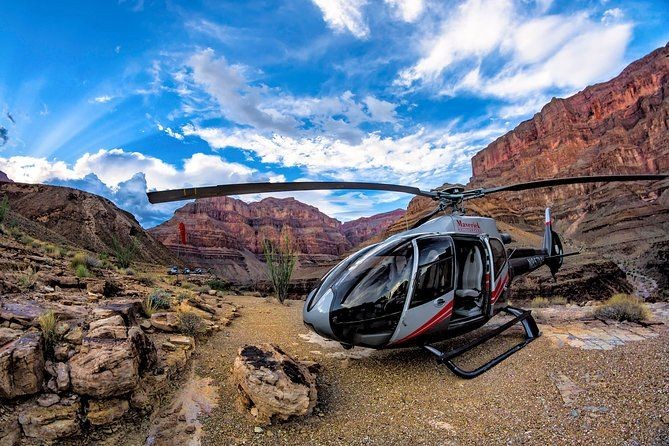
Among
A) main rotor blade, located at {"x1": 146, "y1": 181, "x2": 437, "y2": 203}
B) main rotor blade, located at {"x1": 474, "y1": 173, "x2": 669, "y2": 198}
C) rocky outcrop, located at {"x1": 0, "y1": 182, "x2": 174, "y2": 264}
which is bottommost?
main rotor blade, located at {"x1": 474, "y1": 173, "x2": 669, "y2": 198}

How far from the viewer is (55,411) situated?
10.7 ft

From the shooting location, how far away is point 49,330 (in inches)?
157

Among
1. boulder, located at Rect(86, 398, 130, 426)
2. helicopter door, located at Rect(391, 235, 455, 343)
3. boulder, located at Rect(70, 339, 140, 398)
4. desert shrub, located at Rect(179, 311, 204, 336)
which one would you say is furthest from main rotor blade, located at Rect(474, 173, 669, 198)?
boulder, located at Rect(86, 398, 130, 426)

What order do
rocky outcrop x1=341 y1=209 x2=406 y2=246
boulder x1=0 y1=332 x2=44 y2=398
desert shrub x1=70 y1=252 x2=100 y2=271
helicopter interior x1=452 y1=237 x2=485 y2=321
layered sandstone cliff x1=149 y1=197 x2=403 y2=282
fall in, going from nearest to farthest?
boulder x1=0 y1=332 x2=44 y2=398, helicopter interior x1=452 y1=237 x2=485 y2=321, desert shrub x1=70 y1=252 x2=100 y2=271, layered sandstone cliff x1=149 y1=197 x2=403 y2=282, rocky outcrop x1=341 y1=209 x2=406 y2=246

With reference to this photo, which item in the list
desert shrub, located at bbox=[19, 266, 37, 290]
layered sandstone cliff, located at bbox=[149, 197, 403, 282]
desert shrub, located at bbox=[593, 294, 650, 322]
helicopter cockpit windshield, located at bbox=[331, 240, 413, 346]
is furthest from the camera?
layered sandstone cliff, located at bbox=[149, 197, 403, 282]

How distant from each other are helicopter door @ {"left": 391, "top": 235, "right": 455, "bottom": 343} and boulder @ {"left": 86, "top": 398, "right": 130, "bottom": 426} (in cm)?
334

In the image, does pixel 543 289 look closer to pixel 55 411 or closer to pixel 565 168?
pixel 55 411

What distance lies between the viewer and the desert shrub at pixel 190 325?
19.6ft

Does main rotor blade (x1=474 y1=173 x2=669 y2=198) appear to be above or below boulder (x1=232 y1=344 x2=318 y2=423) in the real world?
above

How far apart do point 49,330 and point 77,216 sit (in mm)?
45145

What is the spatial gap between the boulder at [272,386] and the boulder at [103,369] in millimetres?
1233

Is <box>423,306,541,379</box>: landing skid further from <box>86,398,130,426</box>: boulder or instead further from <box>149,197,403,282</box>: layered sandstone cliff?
<box>149,197,403,282</box>: layered sandstone cliff

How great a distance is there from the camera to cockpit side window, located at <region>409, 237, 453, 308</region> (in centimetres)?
476

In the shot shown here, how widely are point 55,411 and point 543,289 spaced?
3286cm
